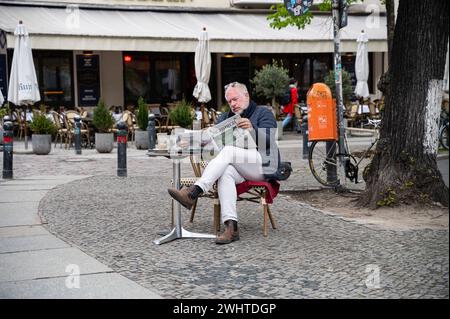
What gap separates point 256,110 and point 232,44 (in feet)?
48.1

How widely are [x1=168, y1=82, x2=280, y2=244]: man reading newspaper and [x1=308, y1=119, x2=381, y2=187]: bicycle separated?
342 centimetres

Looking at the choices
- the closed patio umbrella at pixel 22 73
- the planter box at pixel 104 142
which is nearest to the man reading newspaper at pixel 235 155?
the planter box at pixel 104 142

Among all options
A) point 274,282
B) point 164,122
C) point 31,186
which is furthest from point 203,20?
point 274,282

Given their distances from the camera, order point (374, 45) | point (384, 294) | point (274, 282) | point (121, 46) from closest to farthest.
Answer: point (384, 294), point (274, 282), point (121, 46), point (374, 45)

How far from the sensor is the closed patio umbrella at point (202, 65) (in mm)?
20453

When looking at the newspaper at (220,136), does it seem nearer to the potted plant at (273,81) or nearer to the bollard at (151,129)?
the bollard at (151,129)

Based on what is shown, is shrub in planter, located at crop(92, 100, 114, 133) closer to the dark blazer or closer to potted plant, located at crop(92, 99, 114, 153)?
potted plant, located at crop(92, 99, 114, 153)

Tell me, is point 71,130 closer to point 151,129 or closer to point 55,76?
point 151,129

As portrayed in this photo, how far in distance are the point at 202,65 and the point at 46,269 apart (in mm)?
15223

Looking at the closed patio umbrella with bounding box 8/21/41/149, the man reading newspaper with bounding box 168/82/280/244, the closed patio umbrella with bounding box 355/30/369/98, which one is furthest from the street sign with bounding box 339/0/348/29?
the closed patio umbrella with bounding box 355/30/369/98

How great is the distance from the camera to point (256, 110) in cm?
743

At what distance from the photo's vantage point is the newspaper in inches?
282

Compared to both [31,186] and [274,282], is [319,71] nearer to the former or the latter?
[31,186]

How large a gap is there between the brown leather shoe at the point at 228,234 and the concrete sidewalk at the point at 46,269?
122 centimetres
